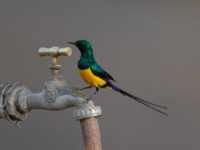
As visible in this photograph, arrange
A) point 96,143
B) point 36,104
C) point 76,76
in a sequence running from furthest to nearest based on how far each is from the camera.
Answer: point 76,76
point 36,104
point 96,143

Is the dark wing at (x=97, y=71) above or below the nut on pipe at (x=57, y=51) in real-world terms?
below

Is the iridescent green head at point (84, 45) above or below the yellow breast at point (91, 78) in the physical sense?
above

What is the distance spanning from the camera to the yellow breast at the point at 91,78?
1.42 metres

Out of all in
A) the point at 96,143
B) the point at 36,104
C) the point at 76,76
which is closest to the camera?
the point at 96,143

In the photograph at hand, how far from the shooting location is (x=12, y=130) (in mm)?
2451

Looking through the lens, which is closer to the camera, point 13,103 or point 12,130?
point 13,103

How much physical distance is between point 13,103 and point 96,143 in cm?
25

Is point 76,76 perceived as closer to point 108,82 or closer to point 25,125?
point 25,125

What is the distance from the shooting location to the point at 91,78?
56.0 inches

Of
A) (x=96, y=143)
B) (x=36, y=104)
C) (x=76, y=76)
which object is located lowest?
(x=96, y=143)

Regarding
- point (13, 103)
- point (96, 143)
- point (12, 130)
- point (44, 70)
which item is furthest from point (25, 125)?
point (96, 143)

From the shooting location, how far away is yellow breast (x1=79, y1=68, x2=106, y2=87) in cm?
142

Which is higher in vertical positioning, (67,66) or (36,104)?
(67,66)

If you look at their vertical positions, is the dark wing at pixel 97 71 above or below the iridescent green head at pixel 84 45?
below
